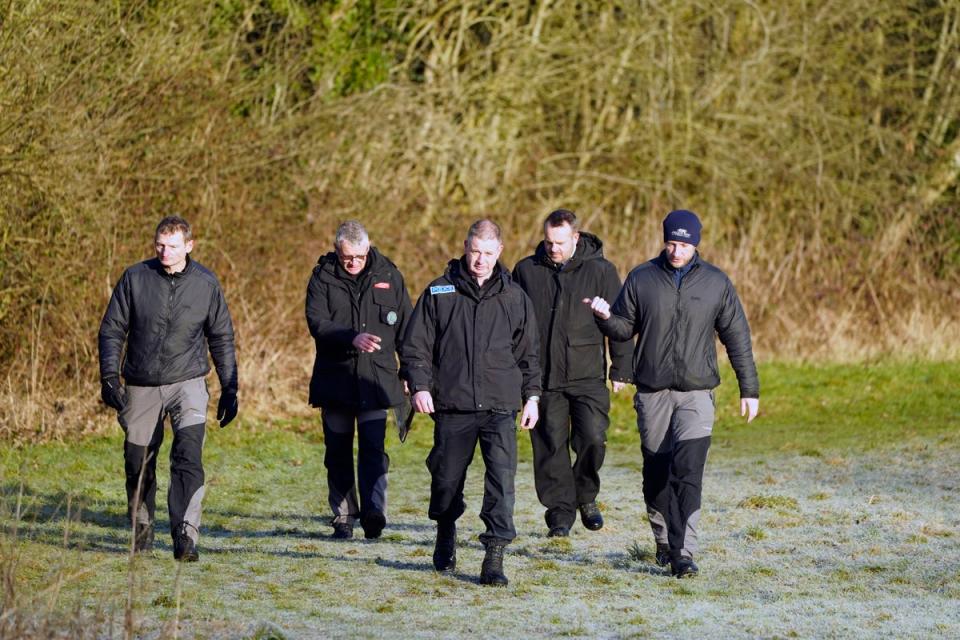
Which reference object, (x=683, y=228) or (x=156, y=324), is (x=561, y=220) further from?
(x=156, y=324)

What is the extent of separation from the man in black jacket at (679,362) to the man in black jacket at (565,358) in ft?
3.07

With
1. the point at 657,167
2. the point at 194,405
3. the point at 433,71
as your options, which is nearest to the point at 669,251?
the point at 194,405

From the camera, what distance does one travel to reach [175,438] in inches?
318

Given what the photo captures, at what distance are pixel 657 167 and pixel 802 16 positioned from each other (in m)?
3.19

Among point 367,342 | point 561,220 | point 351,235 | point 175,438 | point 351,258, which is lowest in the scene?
point 175,438

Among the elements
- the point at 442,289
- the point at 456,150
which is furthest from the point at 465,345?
the point at 456,150

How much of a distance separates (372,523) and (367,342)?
1.09 m

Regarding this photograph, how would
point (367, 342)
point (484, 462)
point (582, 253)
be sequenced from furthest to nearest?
point (582, 253) → point (367, 342) → point (484, 462)

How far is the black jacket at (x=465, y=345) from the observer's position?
7496 mm

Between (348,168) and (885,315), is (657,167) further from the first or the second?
(348,168)

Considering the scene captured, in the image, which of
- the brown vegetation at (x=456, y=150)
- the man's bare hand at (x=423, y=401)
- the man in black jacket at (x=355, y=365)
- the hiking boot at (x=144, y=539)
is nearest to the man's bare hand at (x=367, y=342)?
the man in black jacket at (x=355, y=365)

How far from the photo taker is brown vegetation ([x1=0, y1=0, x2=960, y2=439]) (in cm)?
1298

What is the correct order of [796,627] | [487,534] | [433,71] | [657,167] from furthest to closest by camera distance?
[657,167] → [433,71] → [487,534] → [796,627]

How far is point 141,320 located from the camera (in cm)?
796
